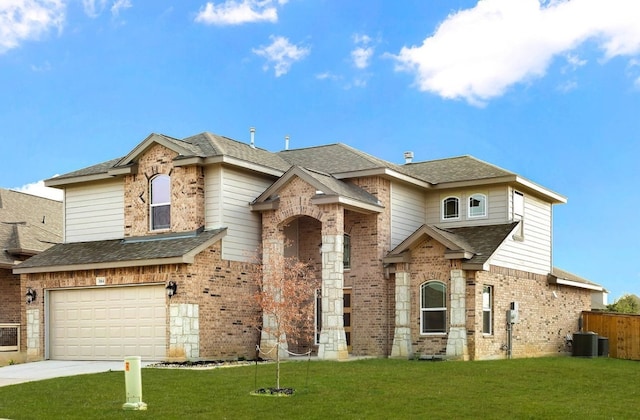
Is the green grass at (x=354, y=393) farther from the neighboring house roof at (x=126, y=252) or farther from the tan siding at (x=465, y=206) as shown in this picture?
the tan siding at (x=465, y=206)

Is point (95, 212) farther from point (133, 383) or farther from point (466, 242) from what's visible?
point (133, 383)

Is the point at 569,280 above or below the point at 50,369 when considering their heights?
above

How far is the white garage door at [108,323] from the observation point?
2589cm

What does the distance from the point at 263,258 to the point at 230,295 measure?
5.04ft

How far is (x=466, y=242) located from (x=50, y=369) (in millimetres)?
13249

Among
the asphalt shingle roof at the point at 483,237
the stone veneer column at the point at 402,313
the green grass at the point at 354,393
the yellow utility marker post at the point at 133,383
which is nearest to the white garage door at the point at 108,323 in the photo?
the green grass at the point at 354,393

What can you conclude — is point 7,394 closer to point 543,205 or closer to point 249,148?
point 249,148

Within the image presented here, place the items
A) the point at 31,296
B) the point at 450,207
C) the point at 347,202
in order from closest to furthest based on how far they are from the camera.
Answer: the point at 347,202 < the point at 31,296 < the point at 450,207

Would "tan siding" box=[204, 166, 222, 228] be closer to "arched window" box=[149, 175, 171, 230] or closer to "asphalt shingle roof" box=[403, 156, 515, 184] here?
"arched window" box=[149, 175, 171, 230]

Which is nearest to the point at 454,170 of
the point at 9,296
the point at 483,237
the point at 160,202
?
the point at 483,237

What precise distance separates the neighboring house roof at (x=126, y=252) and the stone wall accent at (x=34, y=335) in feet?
4.69

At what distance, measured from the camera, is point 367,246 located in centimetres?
2756

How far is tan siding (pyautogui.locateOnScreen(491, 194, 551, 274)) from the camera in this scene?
28.8 m

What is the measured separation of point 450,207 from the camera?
30.2 m
